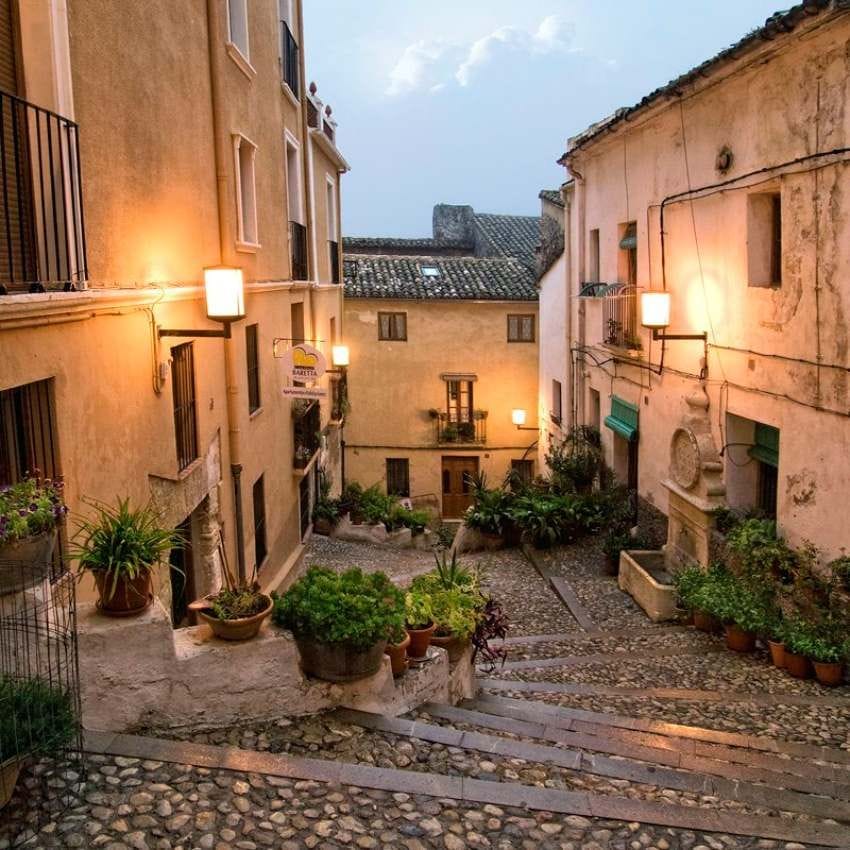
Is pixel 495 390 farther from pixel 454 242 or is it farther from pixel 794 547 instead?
pixel 794 547

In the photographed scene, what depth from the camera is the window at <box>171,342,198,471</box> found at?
8.85m

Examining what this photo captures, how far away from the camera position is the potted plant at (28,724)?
4.05 meters

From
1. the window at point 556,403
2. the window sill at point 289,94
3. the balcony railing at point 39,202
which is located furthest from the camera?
the window at point 556,403

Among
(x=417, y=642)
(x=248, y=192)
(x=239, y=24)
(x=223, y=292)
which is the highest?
(x=239, y=24)

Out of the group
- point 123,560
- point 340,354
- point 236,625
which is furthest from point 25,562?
point 340,354

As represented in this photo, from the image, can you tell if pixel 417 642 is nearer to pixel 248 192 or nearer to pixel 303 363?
pixel 303 363

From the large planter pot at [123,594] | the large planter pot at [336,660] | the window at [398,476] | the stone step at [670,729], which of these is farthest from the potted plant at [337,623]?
the window at [398,476]

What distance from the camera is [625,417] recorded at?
15531mm

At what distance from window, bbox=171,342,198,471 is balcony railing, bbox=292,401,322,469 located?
6070mm

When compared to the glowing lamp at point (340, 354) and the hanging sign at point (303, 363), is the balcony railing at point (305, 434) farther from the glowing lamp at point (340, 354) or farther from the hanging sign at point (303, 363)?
the hanging sign at point (303, 363)

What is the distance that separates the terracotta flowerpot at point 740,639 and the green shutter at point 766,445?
2310mm

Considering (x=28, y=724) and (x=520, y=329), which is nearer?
(x=28, y=724)

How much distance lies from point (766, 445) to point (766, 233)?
268 centimetres

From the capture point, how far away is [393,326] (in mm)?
26953
